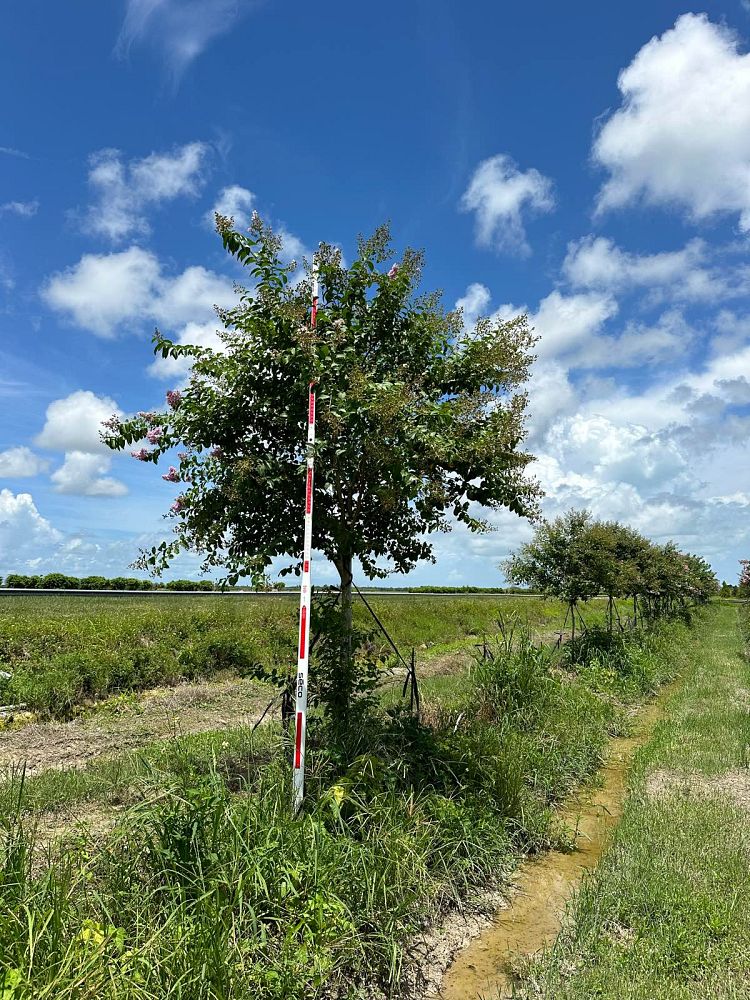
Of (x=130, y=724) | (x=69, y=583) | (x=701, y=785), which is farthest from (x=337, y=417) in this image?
(x=69, y=583)

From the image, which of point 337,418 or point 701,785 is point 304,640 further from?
point 701,785

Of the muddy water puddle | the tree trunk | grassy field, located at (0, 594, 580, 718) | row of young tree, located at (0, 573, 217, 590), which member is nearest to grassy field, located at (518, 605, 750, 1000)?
the muddy water puddle

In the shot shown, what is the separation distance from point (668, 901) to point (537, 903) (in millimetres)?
1049

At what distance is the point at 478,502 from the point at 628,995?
410cm

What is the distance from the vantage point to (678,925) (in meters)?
4.61

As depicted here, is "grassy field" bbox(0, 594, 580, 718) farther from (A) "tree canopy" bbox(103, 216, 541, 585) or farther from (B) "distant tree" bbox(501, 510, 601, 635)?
(A) "tree canopy" bbox(103, 216, 541, 585)

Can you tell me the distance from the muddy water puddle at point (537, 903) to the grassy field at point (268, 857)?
0.25 metres

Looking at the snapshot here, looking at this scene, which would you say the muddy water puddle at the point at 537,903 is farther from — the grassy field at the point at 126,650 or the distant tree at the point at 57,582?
the distant tree at the point at 57,582

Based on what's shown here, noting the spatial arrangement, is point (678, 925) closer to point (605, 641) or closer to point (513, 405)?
point (513, 405)

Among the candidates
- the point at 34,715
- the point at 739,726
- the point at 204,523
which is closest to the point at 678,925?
the point at 204,523

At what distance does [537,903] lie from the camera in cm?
544

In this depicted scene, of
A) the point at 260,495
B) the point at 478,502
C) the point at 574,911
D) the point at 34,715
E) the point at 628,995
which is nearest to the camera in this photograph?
the point at 628,995

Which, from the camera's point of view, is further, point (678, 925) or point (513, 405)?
point (513, 405)

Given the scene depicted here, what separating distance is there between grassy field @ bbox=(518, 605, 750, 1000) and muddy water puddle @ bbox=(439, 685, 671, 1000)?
0.23 m
